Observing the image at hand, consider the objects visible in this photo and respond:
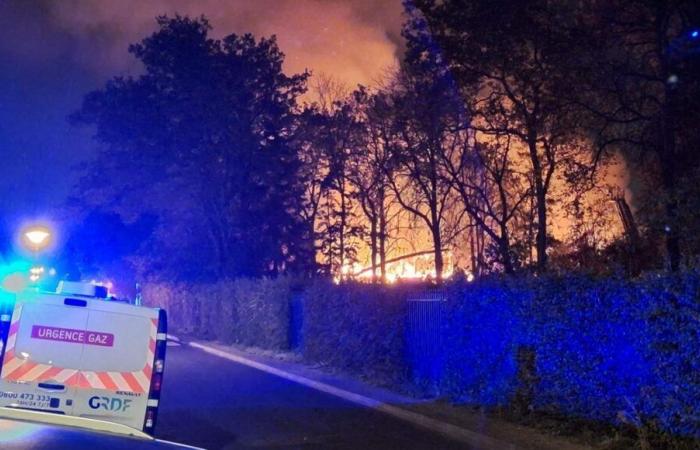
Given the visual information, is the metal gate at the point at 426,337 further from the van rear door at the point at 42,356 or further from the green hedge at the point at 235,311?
the green hedge at the point at 235,311

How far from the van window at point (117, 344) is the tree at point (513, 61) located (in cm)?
1465

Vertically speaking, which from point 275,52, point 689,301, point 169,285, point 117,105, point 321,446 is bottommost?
point 321,446

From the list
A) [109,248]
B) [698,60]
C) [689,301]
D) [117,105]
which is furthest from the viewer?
[109,248]

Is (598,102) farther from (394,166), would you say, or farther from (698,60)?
(394,166)

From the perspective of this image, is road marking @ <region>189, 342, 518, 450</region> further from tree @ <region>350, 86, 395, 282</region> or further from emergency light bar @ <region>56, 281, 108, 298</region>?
tree @ <region>350, 86, 395, 282</region>

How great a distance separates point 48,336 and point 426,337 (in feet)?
32.8

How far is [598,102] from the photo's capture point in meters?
20.1

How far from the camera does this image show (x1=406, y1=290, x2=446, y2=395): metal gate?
15.8 metres

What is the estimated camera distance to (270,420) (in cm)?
1227

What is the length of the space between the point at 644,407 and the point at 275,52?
34493mm

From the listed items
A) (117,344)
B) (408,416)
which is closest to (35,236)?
(408,416)

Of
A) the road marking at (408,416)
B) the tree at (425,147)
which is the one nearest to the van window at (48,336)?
the road marking at (408,416)

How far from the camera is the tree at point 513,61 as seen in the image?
20.1m

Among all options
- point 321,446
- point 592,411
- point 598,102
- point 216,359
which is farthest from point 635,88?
point 216,359
